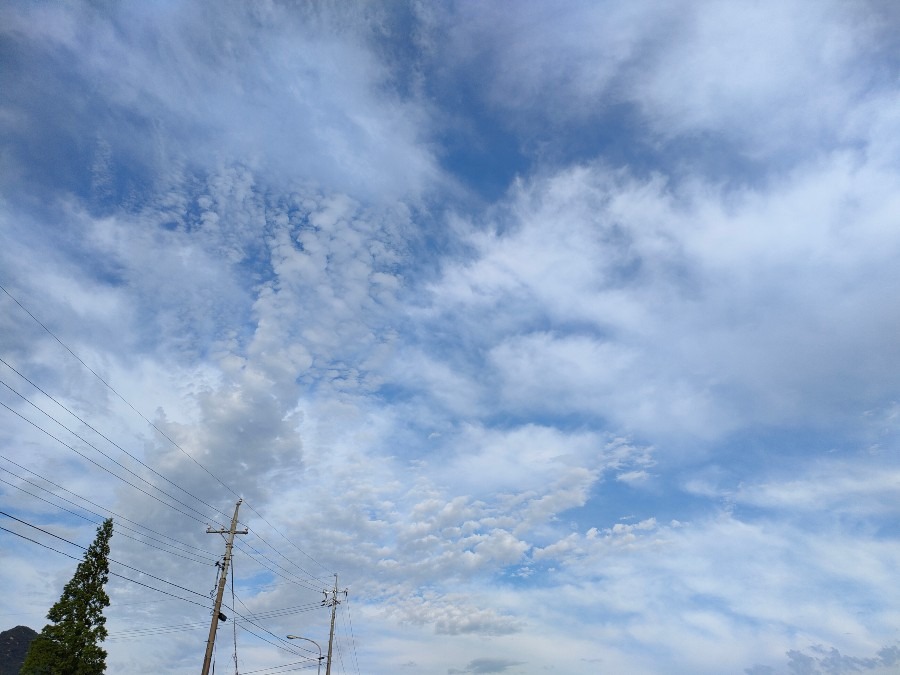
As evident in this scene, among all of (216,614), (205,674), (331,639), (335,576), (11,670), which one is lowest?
(205,674)

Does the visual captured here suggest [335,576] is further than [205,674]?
Yes

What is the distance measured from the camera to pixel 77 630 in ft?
121

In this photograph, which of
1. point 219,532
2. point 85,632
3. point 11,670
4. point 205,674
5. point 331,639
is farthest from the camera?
point 11,670

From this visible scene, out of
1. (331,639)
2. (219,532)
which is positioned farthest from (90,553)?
(331,639)

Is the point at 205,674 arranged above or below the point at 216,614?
below

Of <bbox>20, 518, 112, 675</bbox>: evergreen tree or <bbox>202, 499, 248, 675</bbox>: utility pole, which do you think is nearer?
<bbox>202, 499, 248, 675</bbox>: utility pole

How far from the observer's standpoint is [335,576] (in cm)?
5797

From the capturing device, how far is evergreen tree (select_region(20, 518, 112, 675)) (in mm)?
35688

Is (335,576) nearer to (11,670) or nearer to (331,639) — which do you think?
(331,639)

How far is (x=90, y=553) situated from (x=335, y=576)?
2516 cm

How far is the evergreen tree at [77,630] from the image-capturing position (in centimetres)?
3569

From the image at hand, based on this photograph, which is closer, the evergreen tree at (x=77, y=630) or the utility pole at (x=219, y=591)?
the utility pole at (x=219, y=591)

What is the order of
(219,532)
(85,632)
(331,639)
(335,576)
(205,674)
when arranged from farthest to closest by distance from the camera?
(335,576) → (331,639) → (85,632) → (219,532) → (205,674)

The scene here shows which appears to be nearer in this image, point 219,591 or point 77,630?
point 219,591
